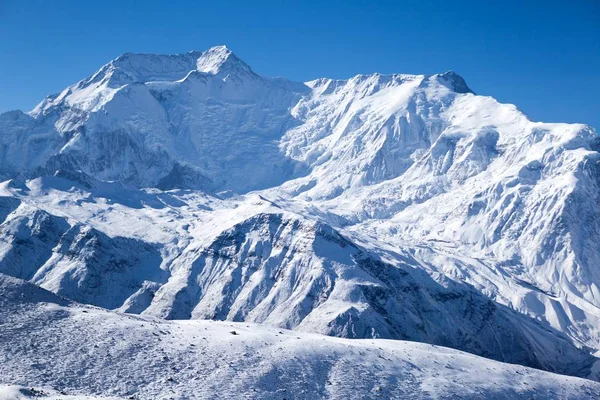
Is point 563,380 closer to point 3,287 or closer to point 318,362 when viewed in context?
point 318,362

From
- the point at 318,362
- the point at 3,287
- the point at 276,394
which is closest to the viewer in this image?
the point at 276,394

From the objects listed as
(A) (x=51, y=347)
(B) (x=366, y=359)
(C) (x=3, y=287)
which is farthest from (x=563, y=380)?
(C) (x=3, y=287)

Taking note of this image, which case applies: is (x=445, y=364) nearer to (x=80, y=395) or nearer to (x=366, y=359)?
(x=366, y=359)

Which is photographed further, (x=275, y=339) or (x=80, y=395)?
(x=275, y=339)

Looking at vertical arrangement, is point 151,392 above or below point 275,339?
below

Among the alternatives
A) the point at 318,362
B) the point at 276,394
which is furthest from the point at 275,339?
the point at 276,394

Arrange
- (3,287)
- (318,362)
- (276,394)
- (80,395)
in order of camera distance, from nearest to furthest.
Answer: (80,395)
(276,394)
(318,362)
(3,287)
